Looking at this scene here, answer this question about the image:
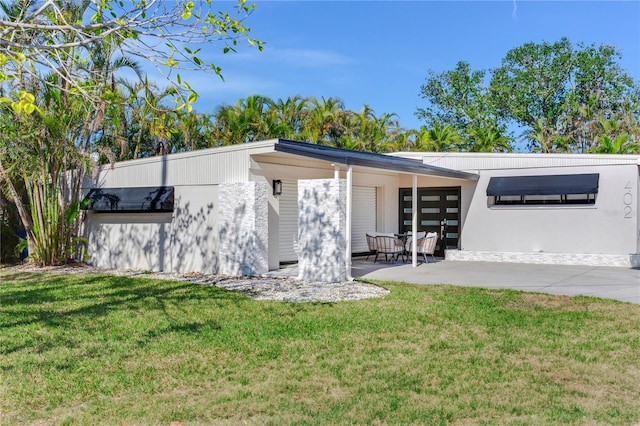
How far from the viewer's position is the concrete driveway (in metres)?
10.4

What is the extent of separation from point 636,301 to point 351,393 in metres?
6.50

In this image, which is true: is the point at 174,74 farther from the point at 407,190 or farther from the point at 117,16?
the point at 407,190

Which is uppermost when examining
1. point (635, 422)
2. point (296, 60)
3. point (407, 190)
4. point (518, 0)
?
point (518, 0)

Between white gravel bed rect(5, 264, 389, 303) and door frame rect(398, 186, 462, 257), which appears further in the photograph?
door frame rect(398, 186, 462, 257)

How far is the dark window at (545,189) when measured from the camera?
14734mm

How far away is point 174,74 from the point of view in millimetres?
6359

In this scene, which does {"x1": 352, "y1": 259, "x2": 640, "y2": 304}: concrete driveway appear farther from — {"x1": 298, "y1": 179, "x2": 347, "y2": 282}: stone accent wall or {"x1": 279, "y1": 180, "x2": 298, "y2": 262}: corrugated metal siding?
{"x1": 279, "y1": 180, "x2": 298, "y2": 262}: corrugated metal siding

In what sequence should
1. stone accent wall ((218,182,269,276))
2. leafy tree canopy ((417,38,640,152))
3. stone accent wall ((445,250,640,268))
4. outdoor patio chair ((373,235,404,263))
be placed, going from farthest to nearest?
1. leafy tree canopy ((417,38,640,152))
2. outdoor patio chair ((373,235,404,263))
3. stone accent wall ((445,250,640,268))
4. stone accent wall ((218,182,269,276))

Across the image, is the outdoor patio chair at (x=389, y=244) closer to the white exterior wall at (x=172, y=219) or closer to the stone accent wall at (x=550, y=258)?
the stone accent wall at (x=550, y=258)

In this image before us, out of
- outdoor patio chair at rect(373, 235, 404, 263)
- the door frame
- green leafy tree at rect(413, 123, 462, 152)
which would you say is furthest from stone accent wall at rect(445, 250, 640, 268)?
green leafy tree at rect(413, 123, 462, 152)

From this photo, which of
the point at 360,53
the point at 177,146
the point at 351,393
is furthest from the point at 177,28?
the point at 177,146

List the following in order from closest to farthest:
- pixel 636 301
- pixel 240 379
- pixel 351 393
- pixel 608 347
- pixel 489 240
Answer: pixel 351 393, pixel 240 379, pixel 608 347, pixel 636 301, pixel 489 240

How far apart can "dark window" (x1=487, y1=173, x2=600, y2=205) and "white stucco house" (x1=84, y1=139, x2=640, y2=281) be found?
1.1 inches

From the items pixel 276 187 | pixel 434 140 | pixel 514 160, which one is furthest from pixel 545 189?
pixel 434 140
